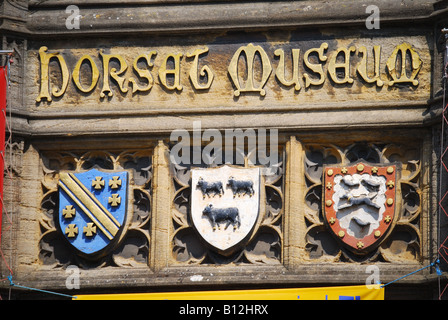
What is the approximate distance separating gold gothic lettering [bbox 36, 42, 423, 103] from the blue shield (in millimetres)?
902

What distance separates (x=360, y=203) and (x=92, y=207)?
273 cm

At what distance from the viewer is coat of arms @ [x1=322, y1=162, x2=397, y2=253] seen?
16.4m

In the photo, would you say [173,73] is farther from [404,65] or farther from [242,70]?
[404,65]

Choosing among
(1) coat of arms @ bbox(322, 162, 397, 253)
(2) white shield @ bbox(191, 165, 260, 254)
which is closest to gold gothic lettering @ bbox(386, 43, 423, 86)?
(1) coat of arms @ bbox(322, 162, 397, 253)

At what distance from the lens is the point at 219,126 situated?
16891 mm

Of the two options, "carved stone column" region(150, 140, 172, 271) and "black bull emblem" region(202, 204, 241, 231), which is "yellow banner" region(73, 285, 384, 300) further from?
"black bull emblem" region(202, 204, 241, 231)

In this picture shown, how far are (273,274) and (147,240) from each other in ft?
4.50

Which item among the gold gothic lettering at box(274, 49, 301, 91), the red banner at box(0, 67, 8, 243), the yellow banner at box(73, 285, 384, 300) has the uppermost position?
the gold gothic lettering at box(274, 49, 301, 91)

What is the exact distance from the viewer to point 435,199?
642 inches

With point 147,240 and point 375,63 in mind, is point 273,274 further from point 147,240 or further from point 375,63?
point 375,63

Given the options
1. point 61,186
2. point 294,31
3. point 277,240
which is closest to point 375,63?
point 294,31

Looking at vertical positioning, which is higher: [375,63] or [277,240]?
[375,63]

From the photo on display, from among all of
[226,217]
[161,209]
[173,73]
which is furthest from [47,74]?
[226,217]

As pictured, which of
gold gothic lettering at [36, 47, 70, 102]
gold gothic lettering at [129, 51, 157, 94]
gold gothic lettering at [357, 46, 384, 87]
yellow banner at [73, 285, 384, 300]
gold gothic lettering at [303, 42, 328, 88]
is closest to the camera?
yellow banner at [73, 285, 384, 300]
